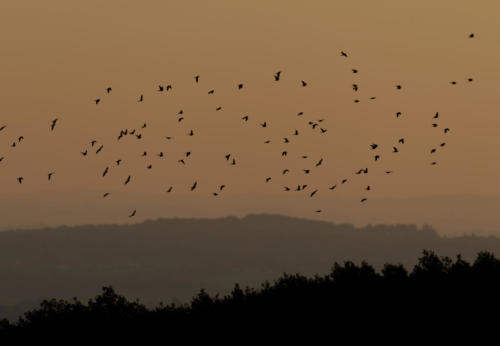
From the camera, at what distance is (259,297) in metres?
87.2

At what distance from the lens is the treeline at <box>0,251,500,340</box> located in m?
78.0

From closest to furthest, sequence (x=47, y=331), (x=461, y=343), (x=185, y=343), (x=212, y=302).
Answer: (x=461, y=343)
(x=185, y=343)
(x=212, y=302)
(x=47, y=331)

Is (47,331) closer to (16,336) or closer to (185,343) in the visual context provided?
(16,336)

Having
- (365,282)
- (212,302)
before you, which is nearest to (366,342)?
(365,282)

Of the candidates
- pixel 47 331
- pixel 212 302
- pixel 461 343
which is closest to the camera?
pixel 461 343

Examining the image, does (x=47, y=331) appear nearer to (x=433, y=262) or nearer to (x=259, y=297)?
(x=259, y=297)

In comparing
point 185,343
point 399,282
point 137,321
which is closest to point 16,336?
point 137,321

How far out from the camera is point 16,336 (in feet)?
312

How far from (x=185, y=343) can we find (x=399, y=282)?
49.6 ft

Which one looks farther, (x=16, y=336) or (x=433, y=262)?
(x=16, y=336)

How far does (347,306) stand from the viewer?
82.4 m

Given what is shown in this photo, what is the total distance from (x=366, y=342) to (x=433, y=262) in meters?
13.6

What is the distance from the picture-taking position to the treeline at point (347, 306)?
3071 inches

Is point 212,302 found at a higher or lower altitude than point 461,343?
higher
